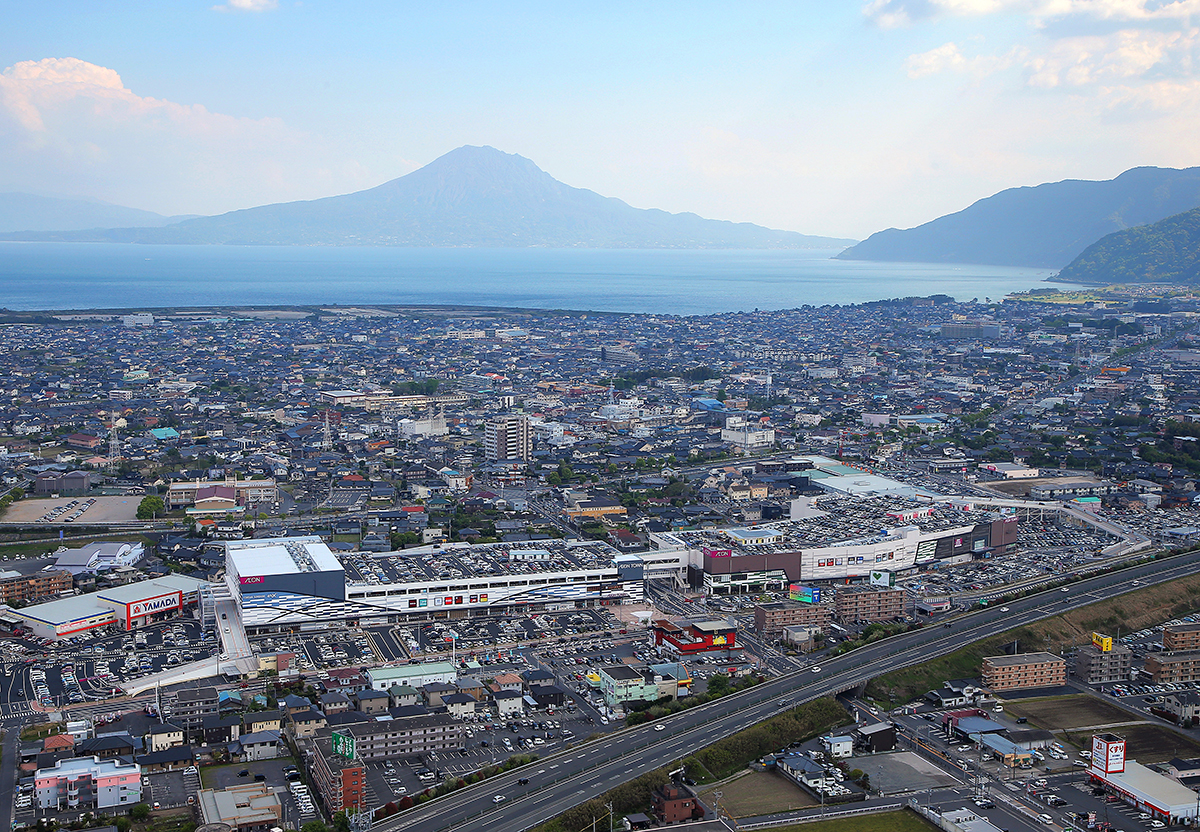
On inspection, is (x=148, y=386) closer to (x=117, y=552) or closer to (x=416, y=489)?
(x=416, y=489)

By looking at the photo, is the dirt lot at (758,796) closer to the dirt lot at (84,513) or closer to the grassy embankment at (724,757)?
the grassy embankment at (724,757)

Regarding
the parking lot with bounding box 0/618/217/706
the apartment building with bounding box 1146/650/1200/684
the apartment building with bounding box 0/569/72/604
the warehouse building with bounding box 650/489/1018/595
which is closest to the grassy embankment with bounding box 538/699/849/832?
the warehouse building with bounding box 650/489/1018/595

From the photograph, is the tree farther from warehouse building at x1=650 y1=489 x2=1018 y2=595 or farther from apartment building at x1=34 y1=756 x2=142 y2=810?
apartment building at x1=34 y1=756 x2=142 y2=810

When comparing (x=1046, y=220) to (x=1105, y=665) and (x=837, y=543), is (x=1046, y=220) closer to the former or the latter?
(x=837, y=543)

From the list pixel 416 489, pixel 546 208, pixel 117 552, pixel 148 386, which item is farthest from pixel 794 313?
pixel 546 208

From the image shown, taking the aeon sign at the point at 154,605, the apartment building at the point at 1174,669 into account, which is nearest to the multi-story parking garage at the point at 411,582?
the aeon sign at the point at 154,605
